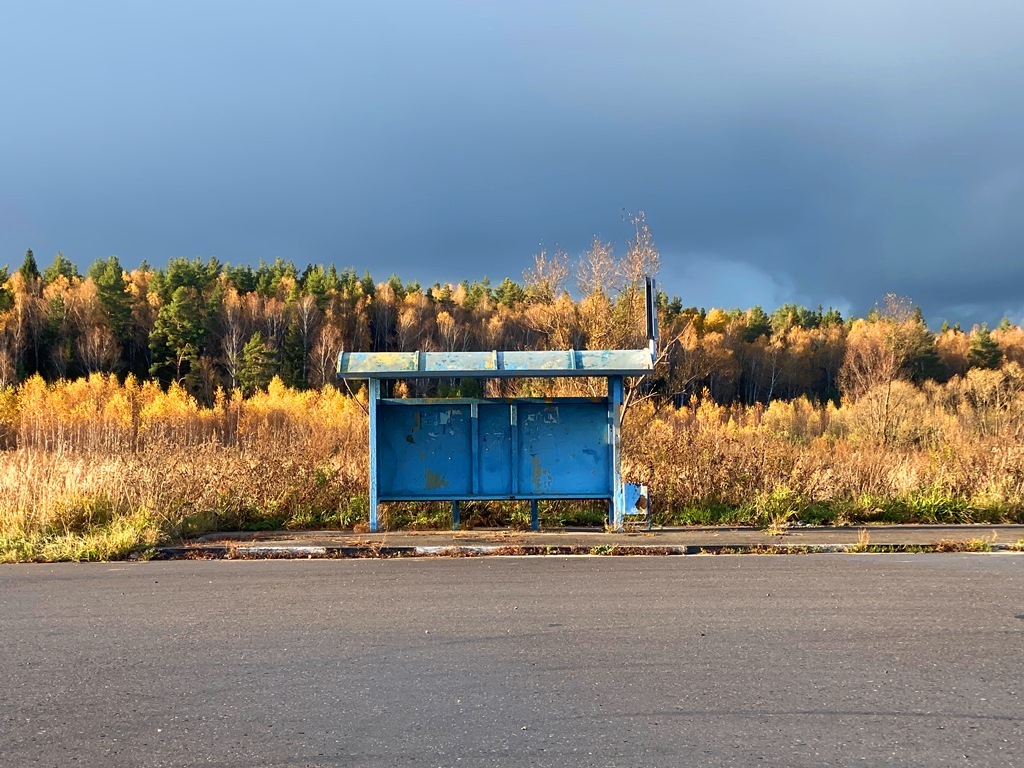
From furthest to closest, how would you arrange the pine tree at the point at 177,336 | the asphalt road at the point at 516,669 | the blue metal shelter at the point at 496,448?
1. the pine tree at the point at 177,336
2. the blue metal shelter at the point at 496,448
3. the asphalt road at the point at 516,669

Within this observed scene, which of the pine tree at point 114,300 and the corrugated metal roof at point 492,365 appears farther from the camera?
the pine tree at point 114,300

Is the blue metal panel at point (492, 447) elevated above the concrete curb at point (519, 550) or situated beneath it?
elevated above

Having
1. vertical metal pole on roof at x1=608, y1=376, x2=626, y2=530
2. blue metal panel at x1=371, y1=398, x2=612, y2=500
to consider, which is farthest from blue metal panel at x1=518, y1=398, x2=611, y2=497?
vertical metal pole on roof at x1=608, y1=376, x2=626, y2=530

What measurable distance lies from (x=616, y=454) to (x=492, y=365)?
227 cm

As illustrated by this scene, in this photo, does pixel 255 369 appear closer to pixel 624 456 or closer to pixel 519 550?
pixel 624 456

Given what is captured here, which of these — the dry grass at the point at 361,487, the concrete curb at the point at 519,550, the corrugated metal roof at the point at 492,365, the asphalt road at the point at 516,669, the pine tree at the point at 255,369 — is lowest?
the asphalt road at the point at 516,669

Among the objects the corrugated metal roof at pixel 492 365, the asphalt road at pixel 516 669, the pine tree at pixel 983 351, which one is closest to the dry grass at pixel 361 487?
the corrugated metal roof at pixel 492 365

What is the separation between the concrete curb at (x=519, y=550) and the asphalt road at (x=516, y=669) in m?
1.43

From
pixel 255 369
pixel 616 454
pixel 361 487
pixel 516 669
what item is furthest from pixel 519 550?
pixel 255 369

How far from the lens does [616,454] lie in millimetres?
11883

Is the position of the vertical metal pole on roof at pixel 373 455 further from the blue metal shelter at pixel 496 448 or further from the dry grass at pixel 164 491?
the dry grass at pixel 164 491

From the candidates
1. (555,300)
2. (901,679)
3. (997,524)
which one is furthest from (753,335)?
(901,679)

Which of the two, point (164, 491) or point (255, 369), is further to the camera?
point (255, 369)

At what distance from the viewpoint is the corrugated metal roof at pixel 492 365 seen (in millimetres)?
11242
